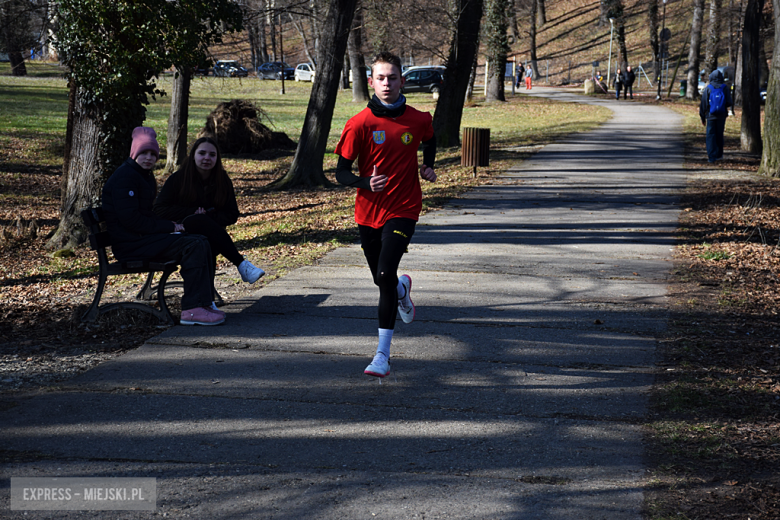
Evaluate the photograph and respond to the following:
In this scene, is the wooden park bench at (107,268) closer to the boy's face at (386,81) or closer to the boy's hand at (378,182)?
the boy's hand at (378,182)

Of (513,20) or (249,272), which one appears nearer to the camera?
(249,272)

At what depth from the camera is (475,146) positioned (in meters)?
15.6

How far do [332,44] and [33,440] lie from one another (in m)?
11.7

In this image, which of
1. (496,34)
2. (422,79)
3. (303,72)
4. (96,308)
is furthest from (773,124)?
(303,72)

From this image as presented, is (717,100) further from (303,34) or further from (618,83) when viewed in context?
(303,34)

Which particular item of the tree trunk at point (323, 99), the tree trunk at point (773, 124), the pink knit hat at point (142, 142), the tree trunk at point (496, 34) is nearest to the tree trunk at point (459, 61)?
the tree trunk at point (323, 99)

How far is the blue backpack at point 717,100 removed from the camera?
52.4 ft

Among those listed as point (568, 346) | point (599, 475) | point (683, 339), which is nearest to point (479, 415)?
point (599, 475)

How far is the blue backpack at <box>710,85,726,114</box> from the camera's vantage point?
52.4ft

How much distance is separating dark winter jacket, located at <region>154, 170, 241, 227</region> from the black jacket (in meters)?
0.33

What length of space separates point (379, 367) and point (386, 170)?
4.11 feet

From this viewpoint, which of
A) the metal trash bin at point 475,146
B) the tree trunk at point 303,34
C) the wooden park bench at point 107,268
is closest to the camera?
the wooden park bench at point 107,268

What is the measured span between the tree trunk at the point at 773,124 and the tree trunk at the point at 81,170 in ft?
39.1

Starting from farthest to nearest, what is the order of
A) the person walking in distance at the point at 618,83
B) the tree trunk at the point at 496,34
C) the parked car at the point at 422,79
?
the parked car at the point at 422,79
the person walking in distance at the point at 618,83
the tree trunk at the point at 496,34
